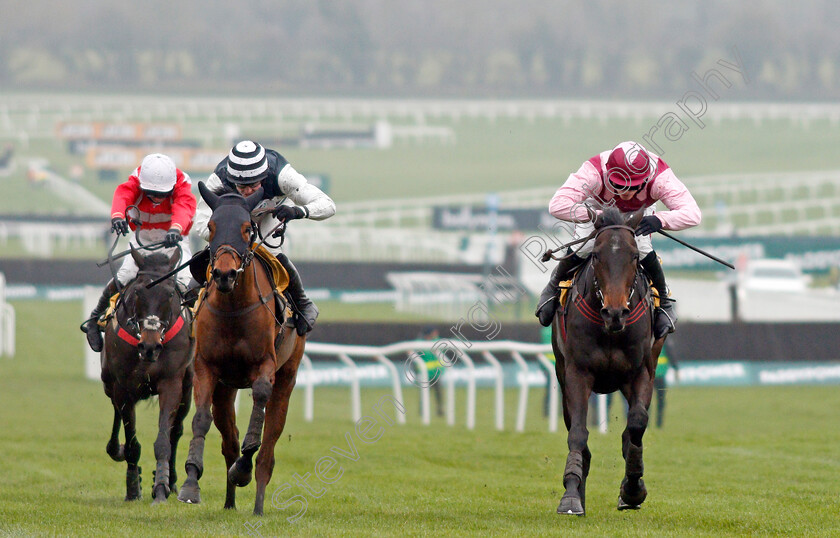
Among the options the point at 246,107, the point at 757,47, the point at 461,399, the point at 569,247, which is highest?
A: the point at 757,47

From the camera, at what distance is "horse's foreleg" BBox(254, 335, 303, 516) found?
698cm

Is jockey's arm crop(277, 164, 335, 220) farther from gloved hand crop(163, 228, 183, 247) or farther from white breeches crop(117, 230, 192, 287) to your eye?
white breeches crop(117, 230, 192, 287)

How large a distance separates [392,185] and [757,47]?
28.5 meters

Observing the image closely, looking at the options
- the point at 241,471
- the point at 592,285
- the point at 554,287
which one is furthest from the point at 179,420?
the point at 592,285

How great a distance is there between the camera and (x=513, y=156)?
178 ft

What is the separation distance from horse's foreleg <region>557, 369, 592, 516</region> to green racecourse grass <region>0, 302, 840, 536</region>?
112mm

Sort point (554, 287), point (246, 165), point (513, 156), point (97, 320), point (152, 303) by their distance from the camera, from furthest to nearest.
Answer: point (513, 156), point (97, 320), point (152, 303), point (554, 287), point (246, 165)

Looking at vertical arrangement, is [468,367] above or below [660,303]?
below

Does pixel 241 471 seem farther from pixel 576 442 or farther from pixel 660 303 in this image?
pixel 660 303

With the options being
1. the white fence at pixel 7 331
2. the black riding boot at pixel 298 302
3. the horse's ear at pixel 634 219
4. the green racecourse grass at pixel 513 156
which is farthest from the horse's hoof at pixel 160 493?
the green racecourse grass at pixel 513 156

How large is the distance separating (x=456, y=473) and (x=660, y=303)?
3.09 metres

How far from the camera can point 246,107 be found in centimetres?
5662

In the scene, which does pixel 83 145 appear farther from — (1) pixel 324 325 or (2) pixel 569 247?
(2) pixel 569 247

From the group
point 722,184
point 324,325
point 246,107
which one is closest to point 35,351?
point 324,325
